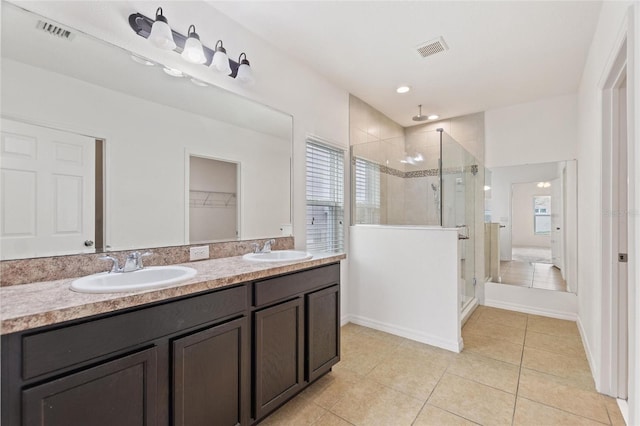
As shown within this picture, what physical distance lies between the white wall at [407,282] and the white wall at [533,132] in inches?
72.9

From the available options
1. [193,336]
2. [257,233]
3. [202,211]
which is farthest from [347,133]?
[193,336]

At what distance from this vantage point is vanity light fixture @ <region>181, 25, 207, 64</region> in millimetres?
1695

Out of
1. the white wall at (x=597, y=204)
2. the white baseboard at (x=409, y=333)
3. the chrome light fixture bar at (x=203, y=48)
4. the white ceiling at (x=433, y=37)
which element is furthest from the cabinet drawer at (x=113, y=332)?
the white baseboard at (x=409, y=333)

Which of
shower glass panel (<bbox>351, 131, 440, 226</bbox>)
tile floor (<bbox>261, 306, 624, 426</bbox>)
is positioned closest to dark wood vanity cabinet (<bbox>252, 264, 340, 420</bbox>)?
tile floor (<bbox>261, 306, 624, 426</bbox>)

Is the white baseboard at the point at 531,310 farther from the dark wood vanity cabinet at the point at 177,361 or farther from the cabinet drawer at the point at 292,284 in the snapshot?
the dark wood vanity cabinet at the point at 177,361

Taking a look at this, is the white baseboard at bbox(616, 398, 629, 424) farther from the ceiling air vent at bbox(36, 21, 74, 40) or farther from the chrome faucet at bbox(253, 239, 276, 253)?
the ceiling air vent at bbox(36, 21, 74, 40)

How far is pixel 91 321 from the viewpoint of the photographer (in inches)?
39.3

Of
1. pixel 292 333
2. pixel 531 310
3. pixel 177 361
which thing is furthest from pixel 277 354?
pixel 531 310

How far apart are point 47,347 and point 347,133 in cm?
293

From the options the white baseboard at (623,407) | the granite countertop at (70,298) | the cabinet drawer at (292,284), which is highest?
the granite countertop at (70,298)

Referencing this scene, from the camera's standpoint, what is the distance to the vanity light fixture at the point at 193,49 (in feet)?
5.56

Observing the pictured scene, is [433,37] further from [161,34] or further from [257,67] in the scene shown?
[161,34]

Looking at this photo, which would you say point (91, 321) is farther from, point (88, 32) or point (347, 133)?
point (347, 133)

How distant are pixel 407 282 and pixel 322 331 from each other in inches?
46.3
